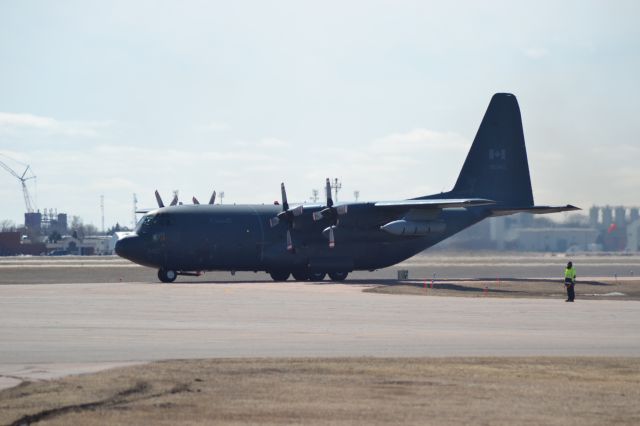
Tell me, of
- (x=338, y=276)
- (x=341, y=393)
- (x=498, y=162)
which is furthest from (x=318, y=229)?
(x=341, y=393)

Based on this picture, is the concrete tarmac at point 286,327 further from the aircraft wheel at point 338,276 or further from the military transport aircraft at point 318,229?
the aircraft wheel at point 338,276

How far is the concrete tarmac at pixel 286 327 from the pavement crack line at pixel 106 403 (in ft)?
8.01

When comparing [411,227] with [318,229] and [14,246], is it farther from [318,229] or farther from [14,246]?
[14,246]

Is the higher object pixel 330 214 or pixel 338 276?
pixel 330 214

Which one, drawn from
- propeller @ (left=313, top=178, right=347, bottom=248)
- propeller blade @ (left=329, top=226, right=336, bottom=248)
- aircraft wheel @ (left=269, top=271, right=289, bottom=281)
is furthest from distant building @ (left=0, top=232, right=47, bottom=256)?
propeller blade @ (left=329, top=226, right=336, bottom=248)

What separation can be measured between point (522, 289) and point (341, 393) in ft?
115

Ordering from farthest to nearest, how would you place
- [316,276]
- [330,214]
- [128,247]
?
[316,276]
[330,214]
[128,247]

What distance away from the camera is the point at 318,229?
193ft

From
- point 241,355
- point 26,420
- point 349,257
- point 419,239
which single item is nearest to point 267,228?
point 349,257

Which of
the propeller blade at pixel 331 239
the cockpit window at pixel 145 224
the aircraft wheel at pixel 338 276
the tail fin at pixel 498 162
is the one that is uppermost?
the tail fin at pixel 498 162

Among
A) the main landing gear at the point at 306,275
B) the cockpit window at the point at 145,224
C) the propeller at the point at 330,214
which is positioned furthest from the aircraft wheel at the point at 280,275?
the cockpit window at the point at 145,224

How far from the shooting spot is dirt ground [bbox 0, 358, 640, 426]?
14.8 meters

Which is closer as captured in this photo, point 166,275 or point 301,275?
point 166,275

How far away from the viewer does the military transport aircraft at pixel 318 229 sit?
55938 mm
